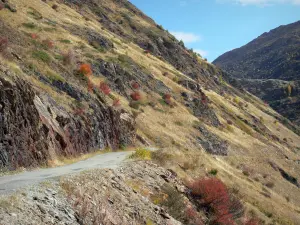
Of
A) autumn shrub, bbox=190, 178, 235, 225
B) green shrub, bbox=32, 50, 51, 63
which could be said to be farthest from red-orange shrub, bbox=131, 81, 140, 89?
autumn shrub, bbox=190, 178, 235, 225

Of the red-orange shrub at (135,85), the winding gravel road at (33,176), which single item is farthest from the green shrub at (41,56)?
the red-orange shrub at (135,85)

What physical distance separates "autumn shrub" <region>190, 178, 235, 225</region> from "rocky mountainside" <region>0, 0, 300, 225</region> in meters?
0.07

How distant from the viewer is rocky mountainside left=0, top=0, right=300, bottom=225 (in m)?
16.3

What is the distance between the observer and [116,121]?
31.8 m

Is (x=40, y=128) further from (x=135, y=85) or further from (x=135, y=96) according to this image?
(x=135, y=85)

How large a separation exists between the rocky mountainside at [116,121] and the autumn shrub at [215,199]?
7 centimetres

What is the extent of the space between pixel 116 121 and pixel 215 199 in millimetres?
16467

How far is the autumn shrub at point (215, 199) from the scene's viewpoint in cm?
1633

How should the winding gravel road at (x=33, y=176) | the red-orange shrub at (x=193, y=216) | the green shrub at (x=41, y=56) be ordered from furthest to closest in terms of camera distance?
the green shrub at (x=41, y=56)
the red-orange shrub at (x=193, y=216)
the winding gravel road at (x=33, y=176)

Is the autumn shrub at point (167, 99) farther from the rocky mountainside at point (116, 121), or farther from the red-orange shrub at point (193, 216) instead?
the red-orange shrub at point (193, 216)

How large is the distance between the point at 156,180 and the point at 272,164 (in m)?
Answer: 46.0

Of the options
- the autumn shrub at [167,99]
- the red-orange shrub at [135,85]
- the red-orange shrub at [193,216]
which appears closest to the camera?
the red-orange shrub at [193,216]

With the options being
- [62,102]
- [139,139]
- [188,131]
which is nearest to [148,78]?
[188,131]

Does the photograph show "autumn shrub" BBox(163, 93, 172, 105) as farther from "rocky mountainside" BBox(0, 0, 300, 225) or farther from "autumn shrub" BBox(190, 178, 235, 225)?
"autumn shrub" BBox(190, 178, 235, 225)
